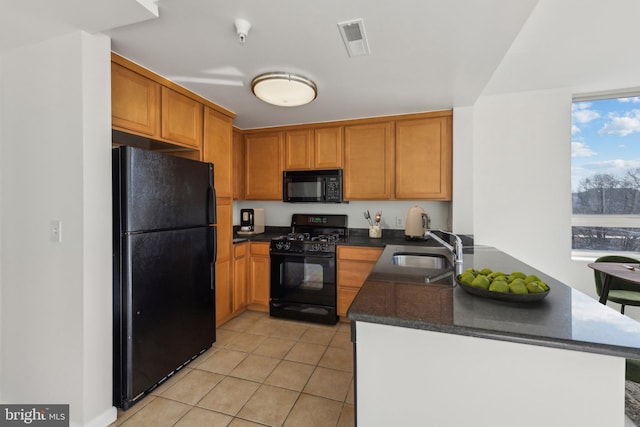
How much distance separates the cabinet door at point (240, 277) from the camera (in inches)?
119

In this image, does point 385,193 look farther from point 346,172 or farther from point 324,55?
point 324,55

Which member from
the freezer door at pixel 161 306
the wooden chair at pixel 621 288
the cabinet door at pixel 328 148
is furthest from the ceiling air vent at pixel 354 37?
the wooden chair at pixel 621 288

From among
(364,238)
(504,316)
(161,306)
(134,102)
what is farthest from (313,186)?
(504,316)

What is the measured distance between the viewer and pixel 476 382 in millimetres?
983

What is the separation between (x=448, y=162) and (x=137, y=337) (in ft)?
9.90

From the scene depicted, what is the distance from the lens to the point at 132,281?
1.68m

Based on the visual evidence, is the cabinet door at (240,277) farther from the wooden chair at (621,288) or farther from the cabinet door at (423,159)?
the wooden chair at (621,288)

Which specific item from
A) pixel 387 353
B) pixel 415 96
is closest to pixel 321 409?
pixel 387 353

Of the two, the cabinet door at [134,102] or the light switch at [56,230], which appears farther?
the cabinet door at [134,102]

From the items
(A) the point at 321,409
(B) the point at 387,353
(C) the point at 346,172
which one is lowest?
(A) the point at 321,409

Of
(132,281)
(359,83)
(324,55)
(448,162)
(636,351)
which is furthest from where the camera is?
(448,162)

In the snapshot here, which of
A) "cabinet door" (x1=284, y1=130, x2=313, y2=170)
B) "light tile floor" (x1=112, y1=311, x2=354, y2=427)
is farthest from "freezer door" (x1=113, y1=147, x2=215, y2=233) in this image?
"cabinet door" (x1=284, y1=130, x2=313, y2=170)

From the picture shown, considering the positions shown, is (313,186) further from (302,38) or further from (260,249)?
(302,38)

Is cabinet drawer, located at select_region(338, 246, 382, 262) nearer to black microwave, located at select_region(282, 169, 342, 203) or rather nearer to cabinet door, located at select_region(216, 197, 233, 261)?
black microwave, located at select_region(282, 169, 342, 203)
